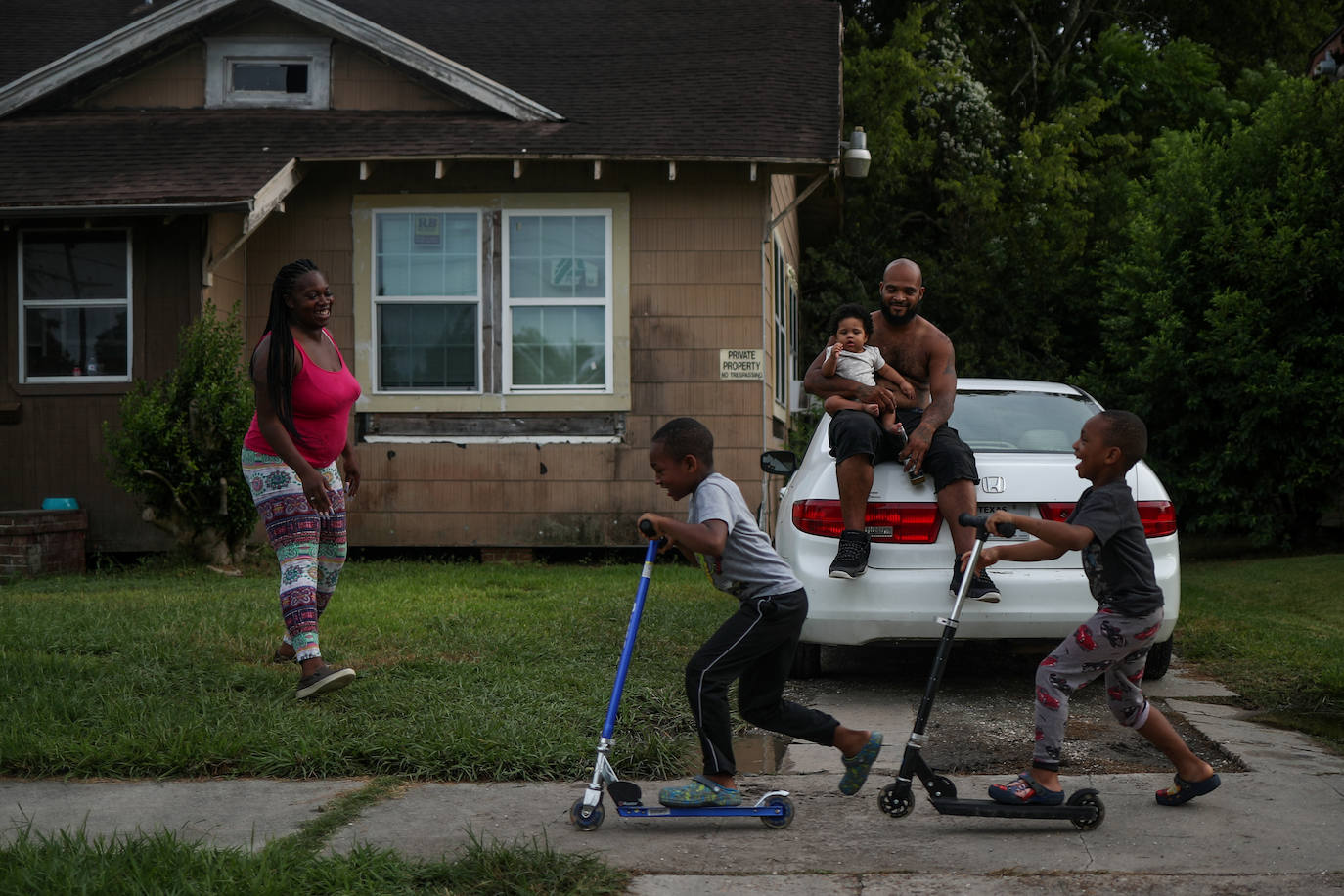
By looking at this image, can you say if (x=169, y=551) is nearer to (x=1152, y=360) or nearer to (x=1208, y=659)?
(x=1208, y=659)

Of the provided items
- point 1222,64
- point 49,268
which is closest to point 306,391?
point 49,268

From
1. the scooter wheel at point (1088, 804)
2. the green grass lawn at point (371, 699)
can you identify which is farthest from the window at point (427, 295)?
the scooter wheel at point (1088, 804)

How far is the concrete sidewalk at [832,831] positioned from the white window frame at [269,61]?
9360 millimetres

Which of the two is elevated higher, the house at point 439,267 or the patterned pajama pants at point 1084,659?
the house at point 439,267

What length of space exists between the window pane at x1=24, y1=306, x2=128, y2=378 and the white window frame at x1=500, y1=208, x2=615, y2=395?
3294 millimetres

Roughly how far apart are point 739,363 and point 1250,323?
508cm

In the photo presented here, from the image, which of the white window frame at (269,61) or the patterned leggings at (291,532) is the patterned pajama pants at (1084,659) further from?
the white window frame at (269,61)

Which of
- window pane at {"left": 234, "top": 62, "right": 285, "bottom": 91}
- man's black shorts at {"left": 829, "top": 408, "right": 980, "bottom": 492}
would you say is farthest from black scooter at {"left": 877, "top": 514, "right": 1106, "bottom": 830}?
window pane at {"left": 234, "top": 62, "right": 285, "bottom": 91}

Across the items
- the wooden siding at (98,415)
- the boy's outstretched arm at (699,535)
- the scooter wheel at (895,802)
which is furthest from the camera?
the wooden siding at (98,415)

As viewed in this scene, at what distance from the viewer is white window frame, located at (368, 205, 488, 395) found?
39.2 feet

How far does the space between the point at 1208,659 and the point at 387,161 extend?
7.70m

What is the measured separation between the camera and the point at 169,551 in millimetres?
11344

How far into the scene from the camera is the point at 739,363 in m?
11.8

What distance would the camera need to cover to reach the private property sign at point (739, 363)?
11750mm
